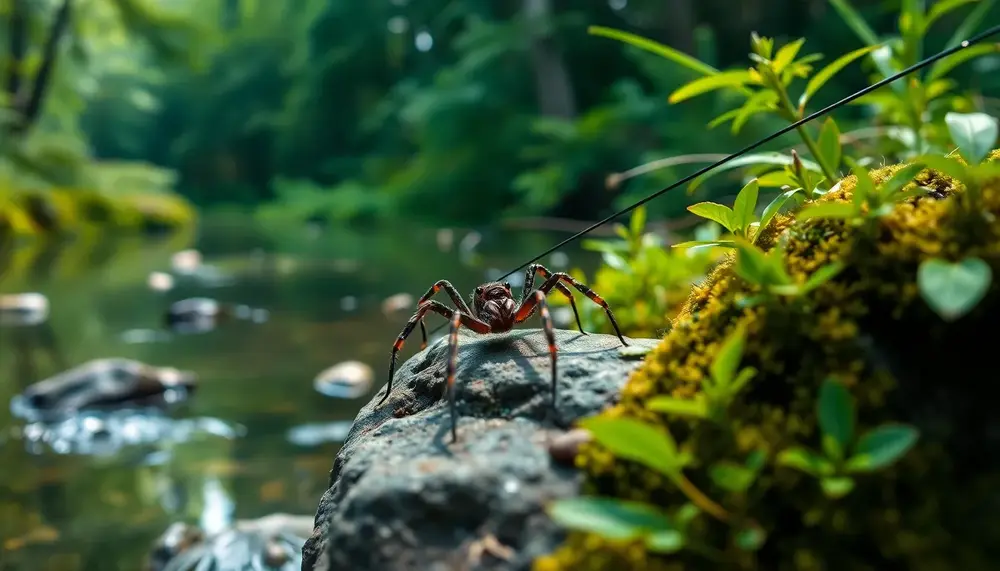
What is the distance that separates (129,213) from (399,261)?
14.8 meters

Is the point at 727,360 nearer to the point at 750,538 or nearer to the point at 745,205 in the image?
the point at 750,538

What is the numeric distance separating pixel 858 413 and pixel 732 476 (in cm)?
33

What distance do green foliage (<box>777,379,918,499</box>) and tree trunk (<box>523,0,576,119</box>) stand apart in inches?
852

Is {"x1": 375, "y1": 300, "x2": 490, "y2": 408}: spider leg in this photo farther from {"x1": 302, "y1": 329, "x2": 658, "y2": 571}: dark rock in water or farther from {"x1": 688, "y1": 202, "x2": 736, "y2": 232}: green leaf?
{"x1": 688, "y1": 202, "x2": 736, "y2": 232}: green leaf

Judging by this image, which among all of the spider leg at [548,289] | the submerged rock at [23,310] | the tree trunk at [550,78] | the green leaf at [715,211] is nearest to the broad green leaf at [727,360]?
the green leaf at [715,211]

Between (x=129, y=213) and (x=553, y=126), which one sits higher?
(x=129, y=213)

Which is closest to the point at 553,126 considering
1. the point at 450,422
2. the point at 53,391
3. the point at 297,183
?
the point at 53,391

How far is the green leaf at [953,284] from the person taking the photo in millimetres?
1214

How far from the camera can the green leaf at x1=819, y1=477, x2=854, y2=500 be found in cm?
123

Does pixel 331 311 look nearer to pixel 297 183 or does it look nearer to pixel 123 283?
pixel 123 283

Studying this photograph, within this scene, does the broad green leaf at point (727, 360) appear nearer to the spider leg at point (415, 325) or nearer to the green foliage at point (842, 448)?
the green foliage at point (842, 448)

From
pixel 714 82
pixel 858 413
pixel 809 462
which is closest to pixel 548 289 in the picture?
pixel 714 82

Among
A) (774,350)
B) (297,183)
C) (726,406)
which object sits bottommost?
(726,406)

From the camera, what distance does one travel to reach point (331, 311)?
1040cm
